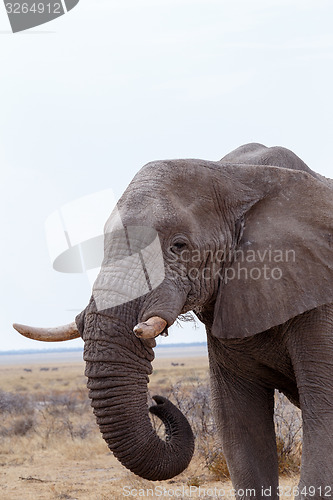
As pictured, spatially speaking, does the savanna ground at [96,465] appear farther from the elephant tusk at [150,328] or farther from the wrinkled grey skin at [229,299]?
the elephant tusk at [150,328]

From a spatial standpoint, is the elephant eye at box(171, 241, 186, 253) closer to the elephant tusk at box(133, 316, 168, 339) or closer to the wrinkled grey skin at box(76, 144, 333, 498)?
the wrinkled grey skin at box(76, 144, 333, 498)

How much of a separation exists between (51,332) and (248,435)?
1771mm

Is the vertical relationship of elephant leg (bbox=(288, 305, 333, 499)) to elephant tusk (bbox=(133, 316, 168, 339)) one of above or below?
below

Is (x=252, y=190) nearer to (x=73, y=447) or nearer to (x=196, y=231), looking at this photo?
(x=196, y=231)

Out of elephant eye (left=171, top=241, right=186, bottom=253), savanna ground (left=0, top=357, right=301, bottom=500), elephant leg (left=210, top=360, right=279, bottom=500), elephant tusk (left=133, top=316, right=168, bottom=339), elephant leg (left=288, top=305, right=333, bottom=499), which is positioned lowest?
savanna ground (left=0, top=357, right=301, bottom=500)

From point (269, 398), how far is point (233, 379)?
31 cm

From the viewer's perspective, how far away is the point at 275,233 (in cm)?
560

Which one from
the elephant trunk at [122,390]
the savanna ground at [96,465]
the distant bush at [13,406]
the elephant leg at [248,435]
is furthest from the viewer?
the distant bush at [13,406]

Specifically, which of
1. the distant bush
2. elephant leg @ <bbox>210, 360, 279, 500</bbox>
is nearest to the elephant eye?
elephant leg @ <bbox>210, 360, 279, 500</bbox>

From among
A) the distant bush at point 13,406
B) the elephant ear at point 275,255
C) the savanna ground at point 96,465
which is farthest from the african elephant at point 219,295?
the distant bush at point 13,406

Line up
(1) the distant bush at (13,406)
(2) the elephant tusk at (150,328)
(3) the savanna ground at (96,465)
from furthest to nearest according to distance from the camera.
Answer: (1) the distant bush at (13,406)
(3) the savanna ground at (96,465)
(2) the elephant tusk at (150,328)

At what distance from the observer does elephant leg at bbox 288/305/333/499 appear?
5176mm

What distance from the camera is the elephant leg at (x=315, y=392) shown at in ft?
17.0

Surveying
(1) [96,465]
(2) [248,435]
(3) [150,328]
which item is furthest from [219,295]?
(1) [96,465]
